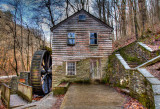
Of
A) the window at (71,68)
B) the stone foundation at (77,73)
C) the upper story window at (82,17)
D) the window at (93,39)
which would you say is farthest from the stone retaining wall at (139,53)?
the upper story window at (82,17)

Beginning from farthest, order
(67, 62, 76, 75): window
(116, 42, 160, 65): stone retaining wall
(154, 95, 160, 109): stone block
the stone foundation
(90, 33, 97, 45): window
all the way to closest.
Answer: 1. (90, 33, 97, 45): window
2. (67, 62, 76, 75): window
3. the stone foundation
4. (116, 42, 160, 65): stone retaining wall
5. (154, 95, 160, 109): stone block

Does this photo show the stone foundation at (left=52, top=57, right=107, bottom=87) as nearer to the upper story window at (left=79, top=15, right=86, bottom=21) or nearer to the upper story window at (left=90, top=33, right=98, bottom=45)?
the upper story window at (left=90, top=33, right=98, bottom=45)

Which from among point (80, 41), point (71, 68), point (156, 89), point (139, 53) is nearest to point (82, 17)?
point (80, 41)

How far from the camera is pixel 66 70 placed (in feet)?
29.8

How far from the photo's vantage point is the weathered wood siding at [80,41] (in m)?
9.23

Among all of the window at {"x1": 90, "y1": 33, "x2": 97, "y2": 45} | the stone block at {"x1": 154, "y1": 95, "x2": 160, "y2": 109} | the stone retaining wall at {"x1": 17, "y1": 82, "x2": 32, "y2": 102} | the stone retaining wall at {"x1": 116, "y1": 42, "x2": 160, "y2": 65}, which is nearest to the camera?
the stone block at {"x1": 154, "y1": 95, "x2": 160, "y2": 109}

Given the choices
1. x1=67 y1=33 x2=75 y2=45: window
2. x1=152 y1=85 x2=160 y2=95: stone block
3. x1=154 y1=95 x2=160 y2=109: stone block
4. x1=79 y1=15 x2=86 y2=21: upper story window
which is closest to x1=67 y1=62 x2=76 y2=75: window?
x1=67 y1=33 x2=75 y2=45: window

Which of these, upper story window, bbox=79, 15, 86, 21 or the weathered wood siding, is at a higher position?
upper story window, bbox=79, 15, 86, 21

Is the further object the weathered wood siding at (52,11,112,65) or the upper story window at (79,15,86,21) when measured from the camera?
the upper story window at (79,15,86,21)

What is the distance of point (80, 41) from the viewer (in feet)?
30.8

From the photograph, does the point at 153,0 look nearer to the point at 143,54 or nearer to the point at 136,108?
the point at 143,54

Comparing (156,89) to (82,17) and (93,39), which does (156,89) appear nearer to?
(93,39)

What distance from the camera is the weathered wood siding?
9227mm

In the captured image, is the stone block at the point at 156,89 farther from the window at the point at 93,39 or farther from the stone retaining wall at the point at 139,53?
the window at the point at 93,39
